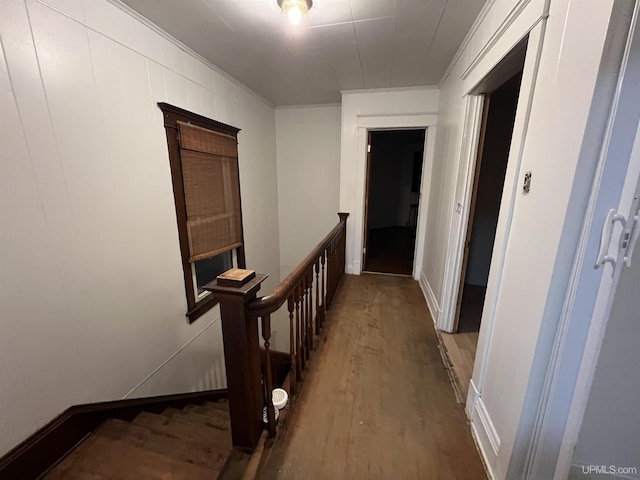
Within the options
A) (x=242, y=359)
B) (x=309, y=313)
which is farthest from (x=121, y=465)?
(x=309, y=313)

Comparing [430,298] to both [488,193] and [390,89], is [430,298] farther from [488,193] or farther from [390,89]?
[390,89]

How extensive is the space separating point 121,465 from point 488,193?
389 centimetres

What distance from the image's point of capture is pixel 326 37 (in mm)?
1978

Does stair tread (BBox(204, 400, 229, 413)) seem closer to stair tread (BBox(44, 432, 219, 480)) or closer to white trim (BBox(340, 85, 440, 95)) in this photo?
stair tread (BBox(44, 432, 219, 480))

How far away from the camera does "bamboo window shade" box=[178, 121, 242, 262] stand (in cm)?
231

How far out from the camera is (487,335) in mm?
1385

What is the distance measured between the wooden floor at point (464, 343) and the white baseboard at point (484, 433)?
0.22m

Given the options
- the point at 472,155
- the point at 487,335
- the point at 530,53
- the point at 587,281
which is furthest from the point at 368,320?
the point at 530,53

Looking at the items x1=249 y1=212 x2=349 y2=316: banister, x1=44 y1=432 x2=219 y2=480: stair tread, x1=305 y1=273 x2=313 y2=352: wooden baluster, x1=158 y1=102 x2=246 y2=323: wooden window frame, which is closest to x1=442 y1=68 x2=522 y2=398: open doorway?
x1=305 y1=273 x2=313 y2=352: wooden baluster

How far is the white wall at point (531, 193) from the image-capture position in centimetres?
84

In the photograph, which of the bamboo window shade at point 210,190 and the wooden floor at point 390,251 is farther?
the wooden floor at point 390,251

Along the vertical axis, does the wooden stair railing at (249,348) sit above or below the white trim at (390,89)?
below

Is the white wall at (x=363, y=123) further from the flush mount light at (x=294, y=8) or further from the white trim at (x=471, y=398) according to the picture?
the white trim at (x=471, y=398)
